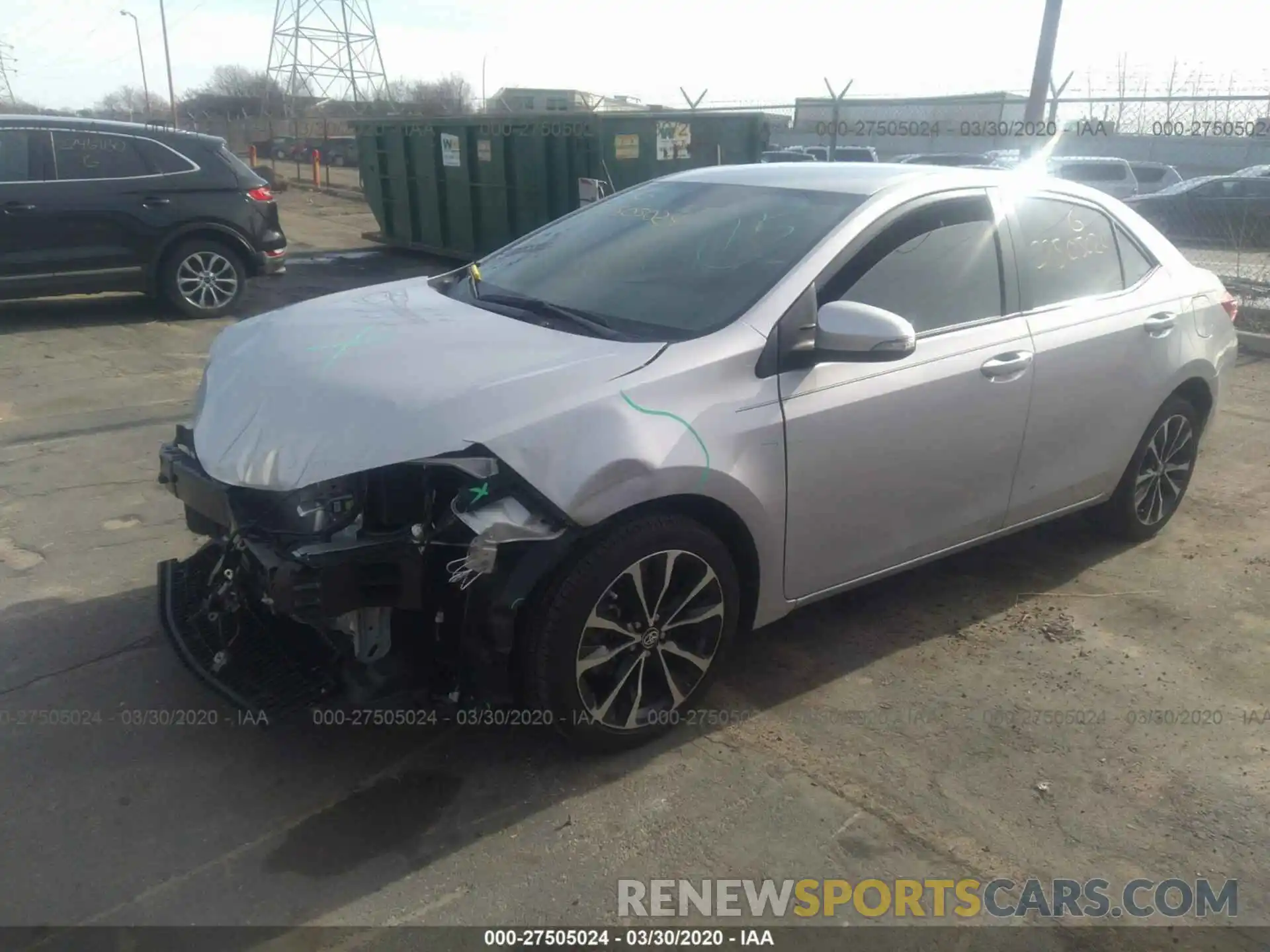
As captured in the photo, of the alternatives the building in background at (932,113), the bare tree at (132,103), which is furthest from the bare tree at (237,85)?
the building in background at (932,113)

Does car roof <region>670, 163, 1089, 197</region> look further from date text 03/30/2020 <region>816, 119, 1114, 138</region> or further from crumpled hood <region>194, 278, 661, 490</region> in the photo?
date text 03/30/2020 <region>816, 119, 1114, 138</region>

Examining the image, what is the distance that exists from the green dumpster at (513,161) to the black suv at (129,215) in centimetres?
324

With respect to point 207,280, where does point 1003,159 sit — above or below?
above

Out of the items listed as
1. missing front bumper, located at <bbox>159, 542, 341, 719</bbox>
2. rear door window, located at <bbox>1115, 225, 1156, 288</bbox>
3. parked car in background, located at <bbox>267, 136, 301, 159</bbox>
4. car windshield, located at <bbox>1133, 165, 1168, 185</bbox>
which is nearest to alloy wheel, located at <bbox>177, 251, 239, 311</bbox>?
missing front bumper, located at <bbox>159, 542, 341, 719</bbox>

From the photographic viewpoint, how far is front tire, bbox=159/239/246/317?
9.58 meters

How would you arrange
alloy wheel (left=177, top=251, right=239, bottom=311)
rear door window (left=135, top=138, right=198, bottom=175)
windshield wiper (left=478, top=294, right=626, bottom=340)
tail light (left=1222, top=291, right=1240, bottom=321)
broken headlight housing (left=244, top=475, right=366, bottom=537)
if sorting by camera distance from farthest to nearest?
alloy wheel (left=177, top=251, right=239, bottom=311), rear door window (left=135, top=138, right=198, bottom=175), tail light (left=1222, top=291, right=1240, bottom=321), windshield wiper (left=478, top=294, right=626, bottom=340), broken headlight housing (left=244, top=475, right=366, bottom=537)

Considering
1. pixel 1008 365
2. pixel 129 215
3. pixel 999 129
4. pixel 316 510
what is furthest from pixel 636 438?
pixel 999 129

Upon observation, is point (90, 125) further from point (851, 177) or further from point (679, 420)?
point (679, 420)

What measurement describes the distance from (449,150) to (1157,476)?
10.7 meters

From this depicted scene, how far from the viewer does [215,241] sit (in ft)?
32.1

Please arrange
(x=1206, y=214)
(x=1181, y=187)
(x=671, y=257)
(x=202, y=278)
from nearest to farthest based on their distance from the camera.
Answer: (x=671, y=257) < (x=202, y=278) < (x=1206, y=214) < (x=1181, y=187)

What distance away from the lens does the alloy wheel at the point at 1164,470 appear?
4773mm

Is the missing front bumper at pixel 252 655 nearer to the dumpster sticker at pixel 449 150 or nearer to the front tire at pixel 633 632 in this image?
the front tire at pixel 633 632

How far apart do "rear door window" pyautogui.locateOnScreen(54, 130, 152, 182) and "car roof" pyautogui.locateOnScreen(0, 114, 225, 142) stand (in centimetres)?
6
